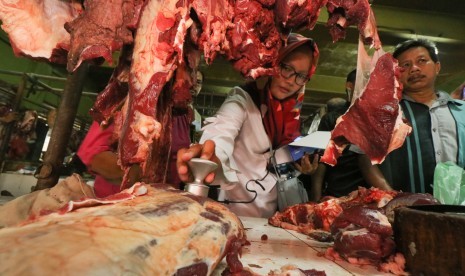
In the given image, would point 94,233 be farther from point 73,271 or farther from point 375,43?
point 375,43

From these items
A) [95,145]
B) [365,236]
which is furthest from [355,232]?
[95,145]

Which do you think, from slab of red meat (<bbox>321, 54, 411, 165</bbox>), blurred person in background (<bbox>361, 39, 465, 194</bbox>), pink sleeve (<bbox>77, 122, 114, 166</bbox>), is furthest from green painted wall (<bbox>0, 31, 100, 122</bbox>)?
slab of red meat (<bbox>321, 54, 411, 165</bbox>)

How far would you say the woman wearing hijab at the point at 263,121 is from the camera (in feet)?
7.24

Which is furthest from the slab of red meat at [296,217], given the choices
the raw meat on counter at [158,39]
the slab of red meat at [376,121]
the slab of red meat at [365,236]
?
the raw meat on counter at [158,39]

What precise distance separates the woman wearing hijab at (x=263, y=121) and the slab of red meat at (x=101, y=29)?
3.22ft

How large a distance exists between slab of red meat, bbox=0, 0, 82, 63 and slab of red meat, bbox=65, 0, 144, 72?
20 cm

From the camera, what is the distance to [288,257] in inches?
48.4

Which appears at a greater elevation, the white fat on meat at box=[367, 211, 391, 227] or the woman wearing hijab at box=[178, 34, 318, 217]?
the woman wearing hijab at box=[178, 34, 318, 217]

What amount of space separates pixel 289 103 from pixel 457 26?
527cm

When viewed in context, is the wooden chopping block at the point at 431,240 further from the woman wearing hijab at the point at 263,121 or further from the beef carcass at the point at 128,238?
the woman wearing hijab at the point at 263,121

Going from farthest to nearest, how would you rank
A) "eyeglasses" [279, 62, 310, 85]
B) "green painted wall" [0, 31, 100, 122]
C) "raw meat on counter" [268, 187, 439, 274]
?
"green painted wall" [0, 31, 100, 122]
"eyeglasses" [279, 62, 310, 85]
"raw meat on counter" [268, 187, 439, 274]

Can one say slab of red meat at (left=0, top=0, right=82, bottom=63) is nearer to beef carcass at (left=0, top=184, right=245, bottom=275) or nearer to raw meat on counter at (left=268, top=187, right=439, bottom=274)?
beef carcass at (left=0, top=184, right=245, bottom=275)

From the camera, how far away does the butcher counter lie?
1.09 metres

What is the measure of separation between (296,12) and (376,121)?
0.61 metres
